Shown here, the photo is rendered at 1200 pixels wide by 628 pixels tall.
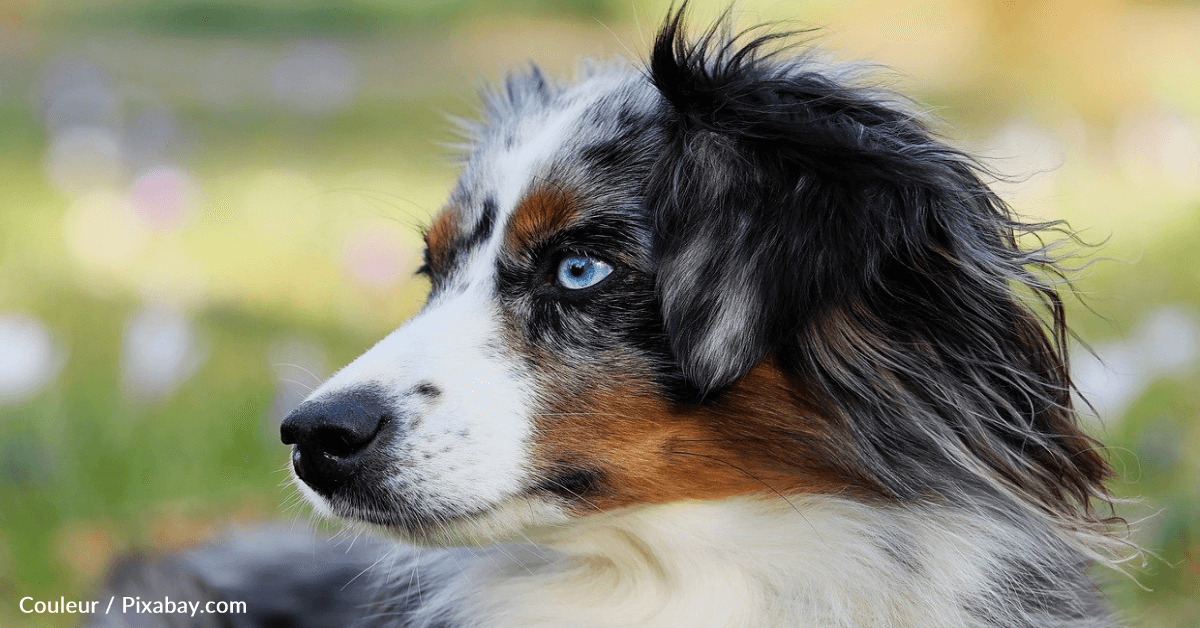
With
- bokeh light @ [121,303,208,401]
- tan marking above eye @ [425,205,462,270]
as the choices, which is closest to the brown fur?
tan marking above eye @ [425,205,462,270]

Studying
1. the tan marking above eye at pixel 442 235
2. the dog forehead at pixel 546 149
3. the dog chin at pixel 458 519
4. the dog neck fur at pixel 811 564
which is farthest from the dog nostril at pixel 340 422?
the tan marking above eye at pixel 442 235

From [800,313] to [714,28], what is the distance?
2.77 feet

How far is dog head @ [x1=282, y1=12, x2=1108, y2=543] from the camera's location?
247 cm

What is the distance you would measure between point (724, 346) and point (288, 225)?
7.38 meters

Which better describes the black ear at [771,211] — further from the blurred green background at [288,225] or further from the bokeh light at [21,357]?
the bokeh light at [21,357]

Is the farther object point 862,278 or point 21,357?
point 21,357

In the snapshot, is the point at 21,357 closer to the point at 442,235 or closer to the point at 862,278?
the point at 442,235

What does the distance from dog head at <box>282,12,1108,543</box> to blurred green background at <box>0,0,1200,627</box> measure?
0.58m

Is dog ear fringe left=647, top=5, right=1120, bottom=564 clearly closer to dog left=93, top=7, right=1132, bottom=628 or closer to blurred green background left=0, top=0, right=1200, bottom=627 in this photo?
dog left=93, top=7, right=1132, bottom=628

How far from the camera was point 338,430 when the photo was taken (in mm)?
2441

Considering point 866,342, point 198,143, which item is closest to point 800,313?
point 866,342

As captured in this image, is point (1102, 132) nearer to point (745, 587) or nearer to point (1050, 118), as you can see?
point (1050, 118)

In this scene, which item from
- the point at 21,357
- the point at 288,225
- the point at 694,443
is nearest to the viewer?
the point at 694,443

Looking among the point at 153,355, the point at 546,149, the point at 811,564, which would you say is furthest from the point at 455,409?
the point at 153,355
